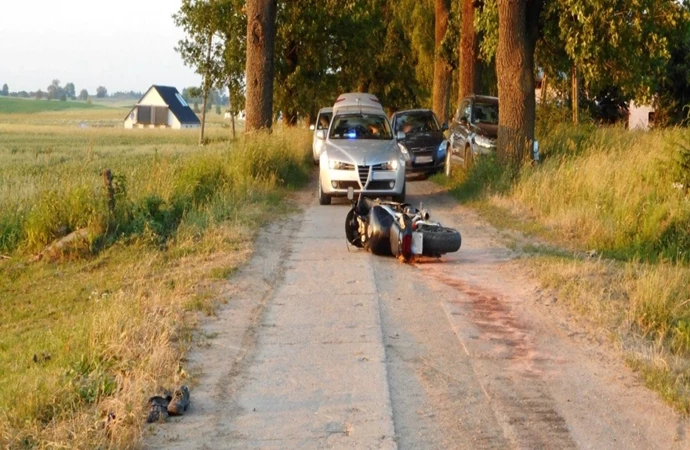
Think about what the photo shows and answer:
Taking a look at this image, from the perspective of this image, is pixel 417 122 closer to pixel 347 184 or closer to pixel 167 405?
pixel 347 184

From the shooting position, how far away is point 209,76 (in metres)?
49.1

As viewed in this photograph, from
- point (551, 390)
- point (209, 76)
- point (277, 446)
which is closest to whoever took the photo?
point (277, 446)

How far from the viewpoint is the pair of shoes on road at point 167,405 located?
6.99m

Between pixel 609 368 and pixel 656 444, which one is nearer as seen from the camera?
pixel 656 444

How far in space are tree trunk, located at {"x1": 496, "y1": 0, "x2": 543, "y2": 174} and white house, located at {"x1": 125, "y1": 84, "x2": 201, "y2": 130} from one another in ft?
297

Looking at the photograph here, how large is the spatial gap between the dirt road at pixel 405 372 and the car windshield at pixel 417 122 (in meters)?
16.9

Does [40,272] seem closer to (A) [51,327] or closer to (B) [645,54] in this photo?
(A) [51,327]

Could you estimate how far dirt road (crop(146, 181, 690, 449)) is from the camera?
6855 millimetres

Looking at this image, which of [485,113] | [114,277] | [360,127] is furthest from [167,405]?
[485,113]

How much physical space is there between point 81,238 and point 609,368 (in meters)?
9.87

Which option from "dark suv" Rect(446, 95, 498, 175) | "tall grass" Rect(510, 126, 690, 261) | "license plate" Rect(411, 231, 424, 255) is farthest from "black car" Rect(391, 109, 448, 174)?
"license plate" Rect(411, 231, 424, 255)

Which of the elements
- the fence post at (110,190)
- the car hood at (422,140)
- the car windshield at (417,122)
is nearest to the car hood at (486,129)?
the car hood at (422,140)

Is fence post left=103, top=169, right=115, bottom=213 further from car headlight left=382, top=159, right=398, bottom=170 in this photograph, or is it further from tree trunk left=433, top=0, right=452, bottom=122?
tree trunk left=433, top=0, right=452, bottom=122

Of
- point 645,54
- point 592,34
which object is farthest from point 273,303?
point 645,54
